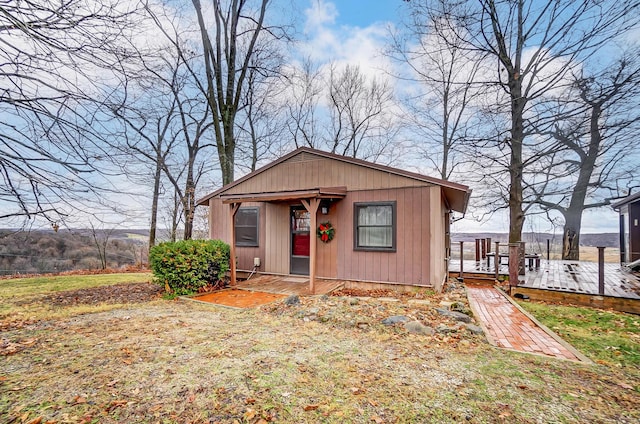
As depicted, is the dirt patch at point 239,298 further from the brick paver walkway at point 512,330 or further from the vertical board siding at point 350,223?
the brick paver walkway at point 512,330

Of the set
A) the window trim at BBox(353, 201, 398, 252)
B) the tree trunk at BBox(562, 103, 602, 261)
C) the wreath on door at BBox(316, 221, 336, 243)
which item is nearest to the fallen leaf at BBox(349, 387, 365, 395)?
the window trim at BBox(353, 201, 398, 252)

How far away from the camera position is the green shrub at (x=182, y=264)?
22.5ft

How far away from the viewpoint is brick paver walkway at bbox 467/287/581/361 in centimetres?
393

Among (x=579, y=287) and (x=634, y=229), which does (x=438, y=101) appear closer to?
(x=634, y=229)

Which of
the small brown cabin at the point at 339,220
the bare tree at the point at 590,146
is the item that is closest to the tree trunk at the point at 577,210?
the bare tree at the point at 590,146

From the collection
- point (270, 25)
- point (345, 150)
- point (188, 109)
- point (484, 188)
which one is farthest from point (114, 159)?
point (345, 150)

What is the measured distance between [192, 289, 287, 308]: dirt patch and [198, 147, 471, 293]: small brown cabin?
857mm

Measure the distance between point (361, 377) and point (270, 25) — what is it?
45.2 feet

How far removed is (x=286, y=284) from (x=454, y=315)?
4.14m

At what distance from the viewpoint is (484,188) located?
14.3m

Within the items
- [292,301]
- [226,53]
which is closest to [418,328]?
[292,301]

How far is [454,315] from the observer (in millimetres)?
4957

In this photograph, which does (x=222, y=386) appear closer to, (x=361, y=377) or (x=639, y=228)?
(x=361, y=377)

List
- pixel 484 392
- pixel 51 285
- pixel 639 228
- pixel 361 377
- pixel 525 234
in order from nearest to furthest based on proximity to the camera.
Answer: pixel 484 392 < pixel 361 377 < pixel 51 285 < pixel 639 228 < pixel 525 234
